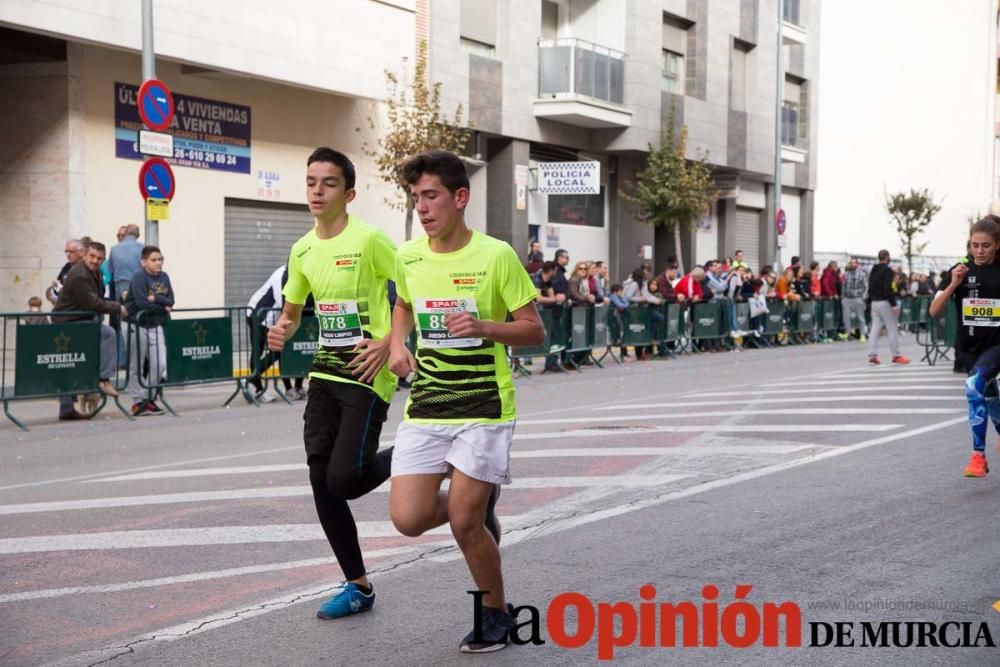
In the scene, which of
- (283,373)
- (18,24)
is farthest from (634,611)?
(18,24)

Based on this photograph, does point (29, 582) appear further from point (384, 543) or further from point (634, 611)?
point (634, 611)

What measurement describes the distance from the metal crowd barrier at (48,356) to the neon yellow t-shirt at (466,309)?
9147 mm

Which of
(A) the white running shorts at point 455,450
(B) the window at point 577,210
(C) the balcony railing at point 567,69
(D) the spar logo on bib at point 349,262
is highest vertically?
(C) the balcony railing at point 567,69

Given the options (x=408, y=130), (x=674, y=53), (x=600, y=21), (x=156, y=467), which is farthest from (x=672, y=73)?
(x=156, y=467)

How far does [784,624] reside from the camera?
17.9ft

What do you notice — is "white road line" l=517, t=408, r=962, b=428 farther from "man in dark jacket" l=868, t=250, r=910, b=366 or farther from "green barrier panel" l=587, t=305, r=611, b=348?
"man in dark jacket" l=868, t=250, r=910, b=366

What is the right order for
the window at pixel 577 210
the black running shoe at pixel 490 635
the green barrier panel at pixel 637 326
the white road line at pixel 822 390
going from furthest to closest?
1. the window at pixel 577 210
2. the green barrier panel at pixel 637 326
3. the white road line at pixel 822 390
4. the black running shoe at pixel 490 635

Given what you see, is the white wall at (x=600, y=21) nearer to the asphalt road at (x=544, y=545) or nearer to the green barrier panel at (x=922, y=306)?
the green barrier panel at (x=922, y=306)

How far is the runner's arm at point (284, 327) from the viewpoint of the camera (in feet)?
18.6

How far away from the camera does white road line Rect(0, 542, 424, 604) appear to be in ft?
19.9

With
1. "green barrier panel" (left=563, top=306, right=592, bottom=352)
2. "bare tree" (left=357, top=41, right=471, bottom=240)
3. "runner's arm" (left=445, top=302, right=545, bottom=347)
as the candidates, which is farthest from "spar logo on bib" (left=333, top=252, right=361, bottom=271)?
"bare tree" (left=357, top=41, right=471, bottom=240)

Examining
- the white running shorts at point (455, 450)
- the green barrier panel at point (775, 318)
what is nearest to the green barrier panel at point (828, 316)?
the green barrier panel at point (775, 318)

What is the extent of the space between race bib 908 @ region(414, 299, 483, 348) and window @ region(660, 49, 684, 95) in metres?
32.4

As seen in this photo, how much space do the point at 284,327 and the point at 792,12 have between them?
43.3 meters
